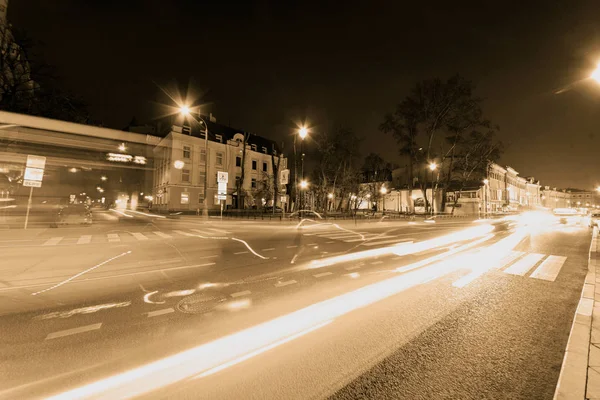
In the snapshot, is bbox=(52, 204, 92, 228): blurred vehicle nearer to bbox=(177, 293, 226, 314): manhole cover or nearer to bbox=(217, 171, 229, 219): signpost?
bbox=(217, 171, 229, 219): signpost

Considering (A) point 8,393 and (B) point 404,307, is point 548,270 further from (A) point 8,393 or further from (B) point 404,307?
(A) point 8,393

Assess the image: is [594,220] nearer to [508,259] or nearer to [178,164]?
[508,259]

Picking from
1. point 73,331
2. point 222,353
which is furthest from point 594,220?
point 73,331

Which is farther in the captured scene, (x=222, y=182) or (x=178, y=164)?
(x=178, y=164)

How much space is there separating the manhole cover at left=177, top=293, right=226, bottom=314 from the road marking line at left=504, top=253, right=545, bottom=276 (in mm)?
8510

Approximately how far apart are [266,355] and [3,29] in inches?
1654

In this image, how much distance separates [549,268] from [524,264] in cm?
63

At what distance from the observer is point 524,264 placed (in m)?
8.85

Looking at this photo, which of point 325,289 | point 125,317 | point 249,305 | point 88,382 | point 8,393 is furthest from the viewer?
point 325,289

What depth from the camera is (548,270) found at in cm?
811

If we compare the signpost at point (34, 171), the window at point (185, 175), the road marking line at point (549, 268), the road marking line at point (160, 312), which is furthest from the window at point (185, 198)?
the road marking line at point (549, 268)

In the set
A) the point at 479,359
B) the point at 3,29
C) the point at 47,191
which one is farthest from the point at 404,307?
the point at 3,29

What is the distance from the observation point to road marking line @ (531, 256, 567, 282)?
740 centimetres

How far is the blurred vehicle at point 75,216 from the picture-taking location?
18.1 metres
